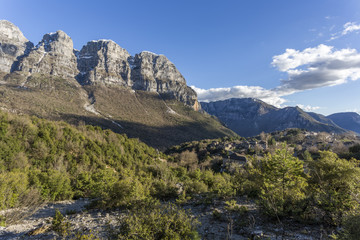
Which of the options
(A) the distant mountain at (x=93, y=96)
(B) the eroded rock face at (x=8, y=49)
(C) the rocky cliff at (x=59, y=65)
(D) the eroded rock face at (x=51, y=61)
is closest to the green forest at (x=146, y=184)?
(A) the distant mountain at (x=93, y=96)

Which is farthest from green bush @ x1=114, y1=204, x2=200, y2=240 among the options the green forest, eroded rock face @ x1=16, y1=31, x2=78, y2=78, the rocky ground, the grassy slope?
eroded rock face @ x1=16, y1=31, x2=78, y2=78

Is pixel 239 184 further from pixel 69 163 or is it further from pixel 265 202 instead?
pixel 69 163

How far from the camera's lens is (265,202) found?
739 centimetres

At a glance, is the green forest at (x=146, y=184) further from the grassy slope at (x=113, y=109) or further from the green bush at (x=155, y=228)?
the grassy slope at (x=113, y=109)

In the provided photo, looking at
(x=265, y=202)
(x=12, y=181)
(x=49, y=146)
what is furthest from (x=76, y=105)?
(x=265, y=202)

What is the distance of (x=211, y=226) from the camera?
7156mm

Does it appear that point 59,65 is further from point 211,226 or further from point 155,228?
point 155,228

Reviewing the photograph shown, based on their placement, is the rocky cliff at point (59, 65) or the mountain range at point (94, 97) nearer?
the mountain range at point (94, 97)

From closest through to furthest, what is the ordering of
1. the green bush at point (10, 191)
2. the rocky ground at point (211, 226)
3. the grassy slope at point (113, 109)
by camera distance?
the rocky ground at point (211, 226)
the green bush at point (10, 191)
the grassy slope at point (113, 109)

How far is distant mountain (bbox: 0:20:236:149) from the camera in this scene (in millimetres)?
99888

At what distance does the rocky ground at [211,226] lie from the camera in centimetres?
586

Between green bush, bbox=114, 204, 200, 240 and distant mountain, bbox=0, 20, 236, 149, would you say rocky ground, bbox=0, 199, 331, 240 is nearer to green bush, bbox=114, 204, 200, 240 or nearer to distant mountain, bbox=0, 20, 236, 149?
green bush, bbox=114, 204, 200, 240

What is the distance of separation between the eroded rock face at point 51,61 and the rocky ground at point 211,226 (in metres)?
194

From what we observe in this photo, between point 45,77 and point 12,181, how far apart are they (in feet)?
590
